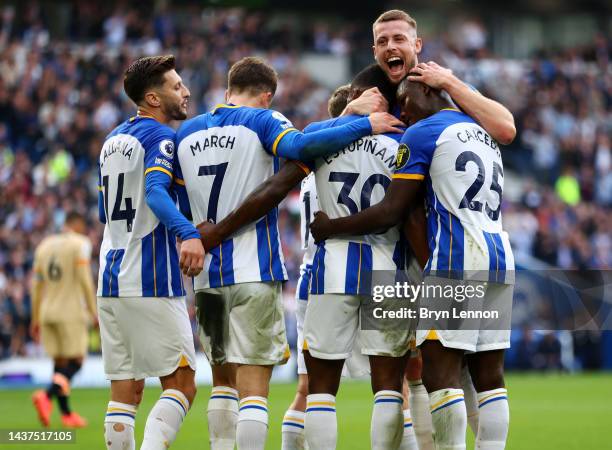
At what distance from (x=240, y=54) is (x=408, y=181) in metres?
19.2

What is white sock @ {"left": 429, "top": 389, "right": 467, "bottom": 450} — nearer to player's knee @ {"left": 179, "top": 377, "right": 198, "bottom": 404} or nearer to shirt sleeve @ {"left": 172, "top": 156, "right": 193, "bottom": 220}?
player's knee @ {"left": 179, "top": 377, "right": 198, "bottom": 404}

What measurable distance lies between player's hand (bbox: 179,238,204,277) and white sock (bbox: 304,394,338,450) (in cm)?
96

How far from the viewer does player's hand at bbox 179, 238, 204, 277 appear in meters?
5.61

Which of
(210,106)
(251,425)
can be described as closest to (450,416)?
(251,425)

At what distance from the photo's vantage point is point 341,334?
5.72m

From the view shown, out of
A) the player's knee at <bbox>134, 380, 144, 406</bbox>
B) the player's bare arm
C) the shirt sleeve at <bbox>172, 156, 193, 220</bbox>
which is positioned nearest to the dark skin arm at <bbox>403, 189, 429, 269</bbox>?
the player's bare arm

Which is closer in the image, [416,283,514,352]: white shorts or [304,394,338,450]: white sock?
[416,283,514,352]: white shorts

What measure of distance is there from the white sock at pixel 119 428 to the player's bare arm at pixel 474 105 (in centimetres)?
253

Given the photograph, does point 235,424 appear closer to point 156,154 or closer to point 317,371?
point 317,371

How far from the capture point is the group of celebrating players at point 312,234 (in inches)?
216

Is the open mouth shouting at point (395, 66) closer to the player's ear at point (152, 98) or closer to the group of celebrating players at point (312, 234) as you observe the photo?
the group of celebrating players at point (312, 234)

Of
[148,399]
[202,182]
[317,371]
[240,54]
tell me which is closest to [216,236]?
[202,182]

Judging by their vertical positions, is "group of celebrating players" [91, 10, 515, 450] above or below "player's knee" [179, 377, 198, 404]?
above

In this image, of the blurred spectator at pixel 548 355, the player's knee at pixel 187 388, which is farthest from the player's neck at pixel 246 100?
the blurred spectator at pixel 548 355
